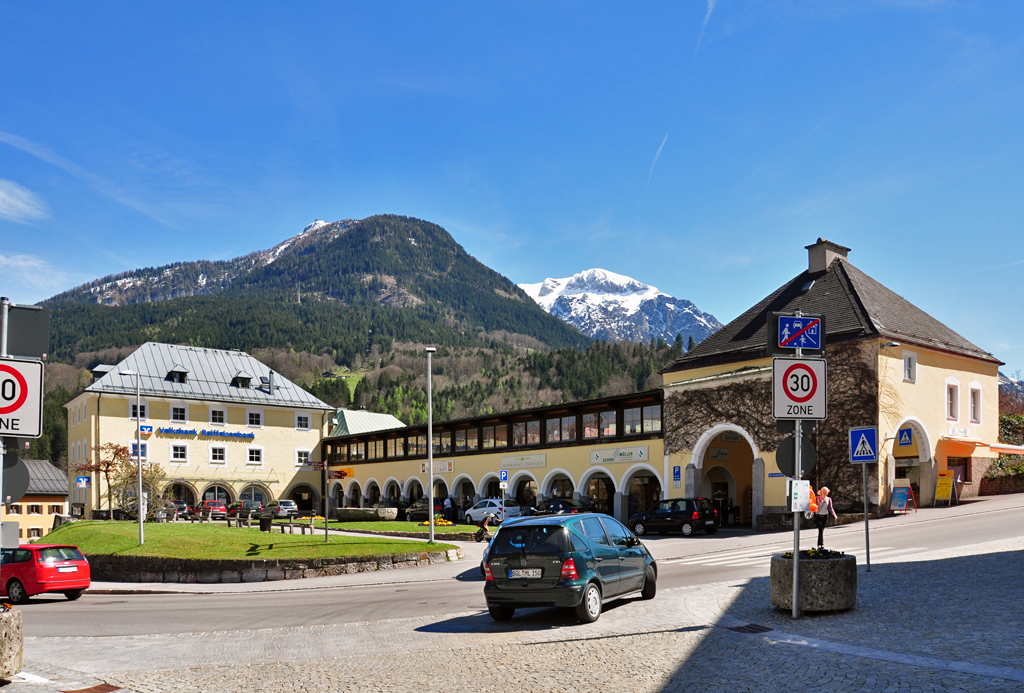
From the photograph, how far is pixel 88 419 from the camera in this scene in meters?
62.9

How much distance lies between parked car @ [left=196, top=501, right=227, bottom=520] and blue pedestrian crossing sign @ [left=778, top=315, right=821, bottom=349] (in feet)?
140

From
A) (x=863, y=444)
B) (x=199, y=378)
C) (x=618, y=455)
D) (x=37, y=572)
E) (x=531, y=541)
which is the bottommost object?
(x=37, y=572)

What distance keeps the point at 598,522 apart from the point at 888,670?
229 inches

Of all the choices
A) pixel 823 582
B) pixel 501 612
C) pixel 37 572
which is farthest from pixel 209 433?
pixel 823 582

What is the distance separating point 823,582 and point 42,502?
275 ft

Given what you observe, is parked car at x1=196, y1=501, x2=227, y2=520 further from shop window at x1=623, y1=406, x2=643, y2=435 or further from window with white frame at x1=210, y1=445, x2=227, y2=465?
shop window at x1=623, y1=406, x2=643, y2=435

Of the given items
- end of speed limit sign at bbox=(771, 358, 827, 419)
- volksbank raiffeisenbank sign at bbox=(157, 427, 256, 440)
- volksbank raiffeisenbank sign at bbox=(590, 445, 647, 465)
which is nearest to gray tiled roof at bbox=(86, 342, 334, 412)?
volksbank raiffeisenbank sign at bbox=(157, 427, 256, 440)

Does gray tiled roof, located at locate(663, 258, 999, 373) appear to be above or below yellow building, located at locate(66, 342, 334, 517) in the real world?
above

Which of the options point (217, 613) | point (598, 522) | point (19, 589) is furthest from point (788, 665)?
point (19, 589)

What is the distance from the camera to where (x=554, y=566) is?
12258 millimetres

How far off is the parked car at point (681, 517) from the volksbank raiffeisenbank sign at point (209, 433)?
4366cm

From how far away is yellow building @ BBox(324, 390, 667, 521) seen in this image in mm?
42875

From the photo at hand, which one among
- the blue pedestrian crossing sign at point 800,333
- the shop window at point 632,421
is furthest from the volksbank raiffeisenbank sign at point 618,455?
the blue pedestrian crossing sign at point 800,333

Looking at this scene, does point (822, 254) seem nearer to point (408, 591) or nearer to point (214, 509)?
point (408, 591)
